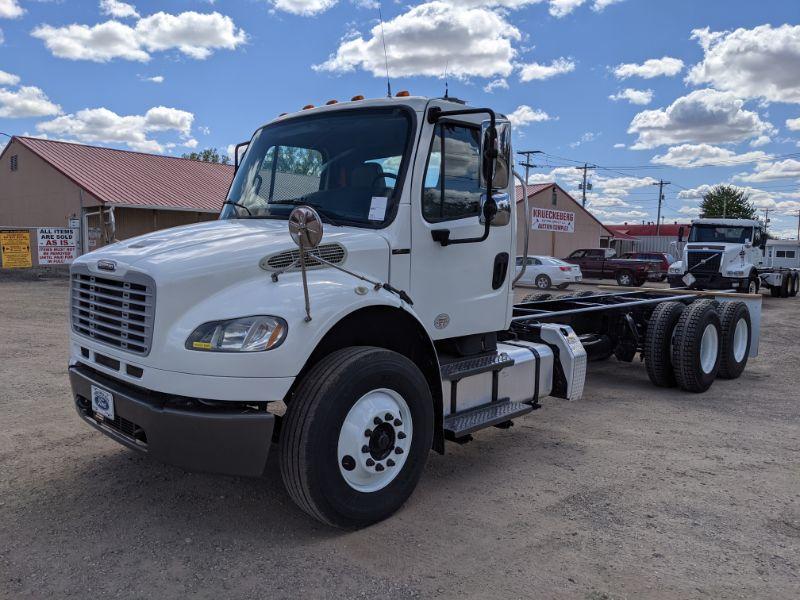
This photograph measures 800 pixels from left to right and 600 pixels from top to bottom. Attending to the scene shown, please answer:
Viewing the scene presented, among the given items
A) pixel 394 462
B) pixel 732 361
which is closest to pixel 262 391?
pixel 394 462

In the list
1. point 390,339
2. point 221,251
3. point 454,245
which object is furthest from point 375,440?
point 454,245

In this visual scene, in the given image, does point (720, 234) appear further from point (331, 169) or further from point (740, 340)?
point (331, 169)

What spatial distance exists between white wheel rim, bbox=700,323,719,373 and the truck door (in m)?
4.18

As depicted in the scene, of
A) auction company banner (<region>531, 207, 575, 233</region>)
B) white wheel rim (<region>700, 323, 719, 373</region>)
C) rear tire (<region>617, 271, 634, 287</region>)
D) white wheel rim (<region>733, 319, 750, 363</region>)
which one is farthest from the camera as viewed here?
auction company banner (<region>531, 207, 575, 233</region>)

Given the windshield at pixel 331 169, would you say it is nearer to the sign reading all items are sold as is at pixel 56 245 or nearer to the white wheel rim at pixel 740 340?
the white wheel rim at pixel 740 340

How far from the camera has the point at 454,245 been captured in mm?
4523

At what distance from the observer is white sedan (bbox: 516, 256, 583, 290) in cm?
2612

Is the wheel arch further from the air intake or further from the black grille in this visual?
the black grille

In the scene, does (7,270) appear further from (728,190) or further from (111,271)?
(728,190)

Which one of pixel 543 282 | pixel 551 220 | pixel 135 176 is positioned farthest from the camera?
pixel 551 220

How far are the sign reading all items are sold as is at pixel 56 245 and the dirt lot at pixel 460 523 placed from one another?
19766mm

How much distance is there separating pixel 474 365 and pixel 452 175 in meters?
1.42

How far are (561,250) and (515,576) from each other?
142 ft

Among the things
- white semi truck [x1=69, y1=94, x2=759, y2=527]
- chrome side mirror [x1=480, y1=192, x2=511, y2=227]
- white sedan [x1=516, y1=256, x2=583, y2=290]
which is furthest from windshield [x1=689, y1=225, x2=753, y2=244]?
chrome side mirror [x1=480, y1=192, x2=511, y2=227]
